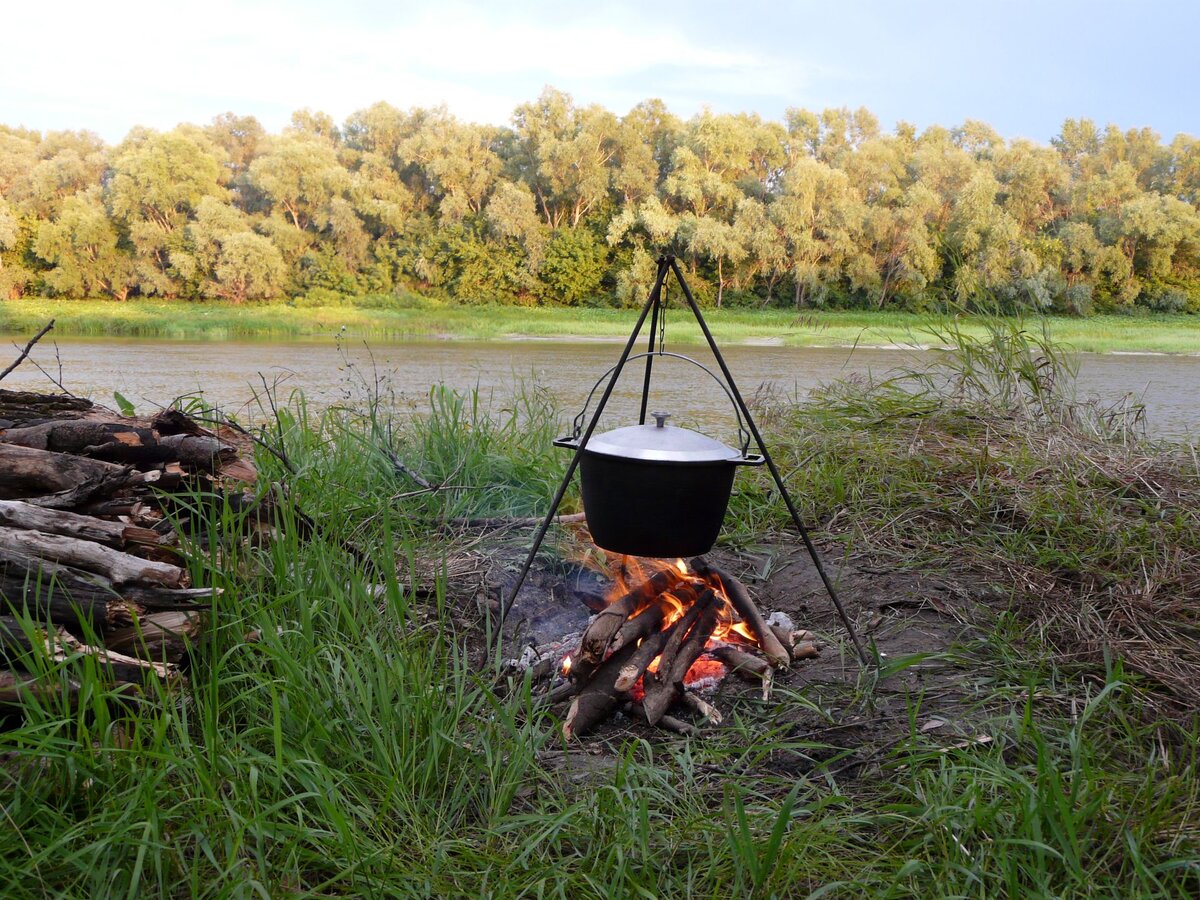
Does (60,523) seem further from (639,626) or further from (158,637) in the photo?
(639,626)

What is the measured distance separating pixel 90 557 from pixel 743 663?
1813mm

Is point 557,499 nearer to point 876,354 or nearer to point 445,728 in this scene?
point 445,728

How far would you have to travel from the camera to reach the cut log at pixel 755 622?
106 inches

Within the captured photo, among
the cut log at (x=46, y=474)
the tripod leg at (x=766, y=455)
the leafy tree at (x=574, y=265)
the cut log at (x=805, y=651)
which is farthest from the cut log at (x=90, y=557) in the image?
the leafy tree at (x=574, y=265)

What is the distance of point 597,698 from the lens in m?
2.46

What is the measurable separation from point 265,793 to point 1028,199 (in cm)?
3707

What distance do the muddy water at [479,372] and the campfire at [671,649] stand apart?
12.3 feet

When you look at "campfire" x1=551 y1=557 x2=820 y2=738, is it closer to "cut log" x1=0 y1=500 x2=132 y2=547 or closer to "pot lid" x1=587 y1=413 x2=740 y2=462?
"pot lid" x1=587 y1=413 x2=740 y2=462

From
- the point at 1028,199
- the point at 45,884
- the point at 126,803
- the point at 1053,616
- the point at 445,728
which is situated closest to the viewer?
the point at 45,884

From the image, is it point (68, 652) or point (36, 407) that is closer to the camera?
point (68, 652)

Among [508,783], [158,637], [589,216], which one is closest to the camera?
[508,783]

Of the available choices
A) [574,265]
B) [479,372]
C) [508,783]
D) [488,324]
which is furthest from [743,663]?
[574,265]

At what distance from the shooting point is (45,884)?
1.53 metres

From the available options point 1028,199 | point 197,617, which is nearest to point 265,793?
point 197,617
